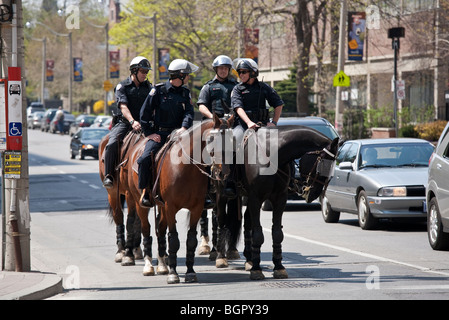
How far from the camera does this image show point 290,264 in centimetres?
1291

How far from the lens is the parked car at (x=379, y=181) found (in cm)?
1712

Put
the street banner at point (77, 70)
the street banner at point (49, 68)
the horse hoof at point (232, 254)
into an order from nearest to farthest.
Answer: the horse hoof at point (232, 254) → the street banner at point (77, 70) → the street banner at point (49, 68)

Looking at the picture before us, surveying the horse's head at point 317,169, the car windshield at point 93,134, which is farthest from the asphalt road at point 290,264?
the car windshield at point 93,134

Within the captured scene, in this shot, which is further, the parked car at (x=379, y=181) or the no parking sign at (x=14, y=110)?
the parked car at (x=379, y=181)

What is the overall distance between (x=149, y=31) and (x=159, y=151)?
59152 millimetres

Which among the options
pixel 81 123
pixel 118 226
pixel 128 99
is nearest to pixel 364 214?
pixel 118 226

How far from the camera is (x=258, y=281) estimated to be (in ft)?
37.0

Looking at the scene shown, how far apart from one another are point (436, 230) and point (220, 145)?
486 centimetres

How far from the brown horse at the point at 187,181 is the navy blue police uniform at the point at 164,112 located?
63 cm

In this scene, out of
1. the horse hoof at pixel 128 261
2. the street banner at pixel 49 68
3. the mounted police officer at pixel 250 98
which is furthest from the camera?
the street banner at pixel 49 68

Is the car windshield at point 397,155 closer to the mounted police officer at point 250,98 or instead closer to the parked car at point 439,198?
the parked car at point 439,198

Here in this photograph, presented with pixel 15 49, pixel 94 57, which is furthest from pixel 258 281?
pixel 94 57

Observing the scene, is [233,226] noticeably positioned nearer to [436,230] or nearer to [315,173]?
[315,173]
